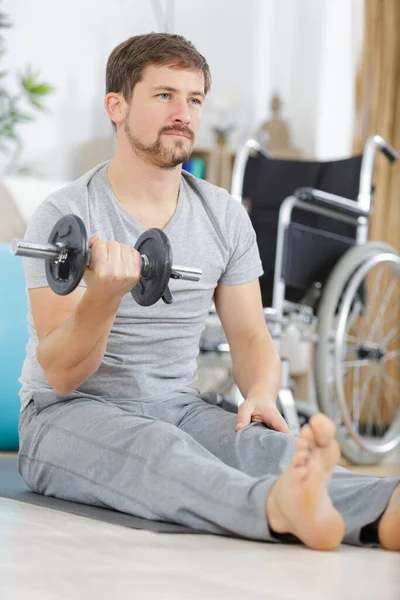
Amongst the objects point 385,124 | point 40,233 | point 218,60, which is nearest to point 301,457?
point 40,233

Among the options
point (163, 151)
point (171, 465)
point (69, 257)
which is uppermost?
point (163, 151)

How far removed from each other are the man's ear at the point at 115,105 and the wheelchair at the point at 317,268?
112 centimetres

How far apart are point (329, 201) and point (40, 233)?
1.46 meters

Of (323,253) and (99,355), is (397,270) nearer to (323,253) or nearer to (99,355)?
(323,253)

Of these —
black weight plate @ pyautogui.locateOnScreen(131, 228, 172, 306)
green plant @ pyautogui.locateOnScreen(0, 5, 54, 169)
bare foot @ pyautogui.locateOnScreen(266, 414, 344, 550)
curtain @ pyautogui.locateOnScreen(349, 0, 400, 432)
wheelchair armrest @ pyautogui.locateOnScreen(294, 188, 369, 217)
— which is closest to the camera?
bare foot @ pyautogui.locateOnScreen(266, 414, 344, 550)

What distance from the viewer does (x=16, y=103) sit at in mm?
4547

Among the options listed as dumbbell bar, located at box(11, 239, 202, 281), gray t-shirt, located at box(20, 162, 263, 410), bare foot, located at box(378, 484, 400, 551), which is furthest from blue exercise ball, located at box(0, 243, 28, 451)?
bare foot, located at box(378, 484, 400, 551)

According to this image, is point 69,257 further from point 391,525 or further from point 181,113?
point 391,525

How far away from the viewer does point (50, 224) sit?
5.62 feet

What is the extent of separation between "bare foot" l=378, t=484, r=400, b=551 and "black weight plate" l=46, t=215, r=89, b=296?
52 centimetres

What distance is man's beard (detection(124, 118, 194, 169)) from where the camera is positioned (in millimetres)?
1774

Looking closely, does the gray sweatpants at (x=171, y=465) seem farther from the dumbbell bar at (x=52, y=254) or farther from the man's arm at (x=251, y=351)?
the dumbbell bar at (x=52, y=254)

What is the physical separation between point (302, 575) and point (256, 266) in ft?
2.78

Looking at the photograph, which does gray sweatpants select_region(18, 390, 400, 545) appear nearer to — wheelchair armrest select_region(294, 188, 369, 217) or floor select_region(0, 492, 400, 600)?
floor select_region(0, 492, 400, 600)
